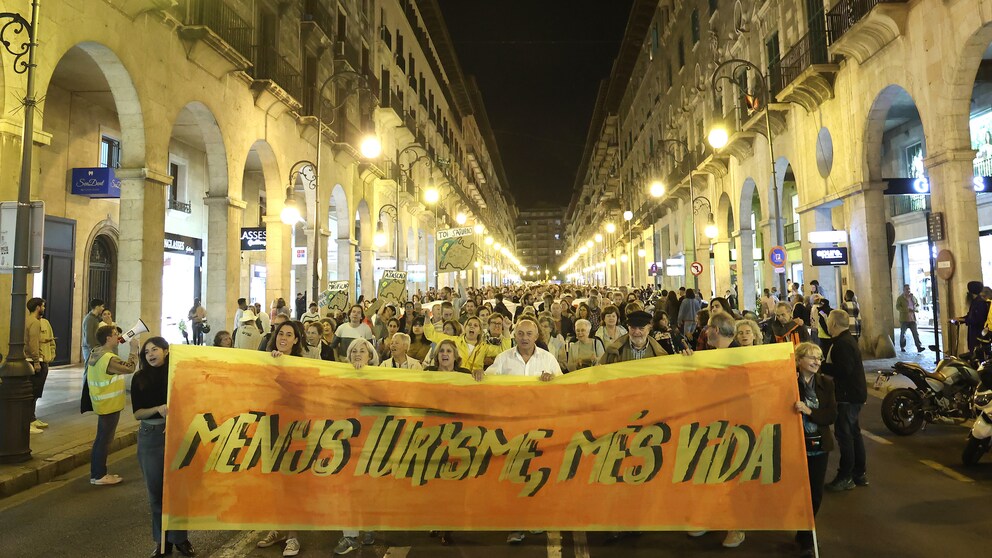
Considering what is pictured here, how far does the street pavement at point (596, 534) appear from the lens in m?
4.86

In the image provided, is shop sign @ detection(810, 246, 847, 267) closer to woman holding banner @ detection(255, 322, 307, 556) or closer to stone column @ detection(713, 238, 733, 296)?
stone column @ detection(713, 238, 733, 296)

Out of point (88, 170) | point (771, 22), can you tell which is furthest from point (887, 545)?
point (771, 22)

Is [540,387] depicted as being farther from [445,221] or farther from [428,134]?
[445,221]

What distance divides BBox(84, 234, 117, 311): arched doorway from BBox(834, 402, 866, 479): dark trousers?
19462 mm

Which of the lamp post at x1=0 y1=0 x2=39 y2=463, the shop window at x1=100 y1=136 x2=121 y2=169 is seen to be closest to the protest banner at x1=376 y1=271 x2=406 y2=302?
the shop window at x1=100 y1=136 x2=121 y2=169

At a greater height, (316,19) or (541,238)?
(541,238)

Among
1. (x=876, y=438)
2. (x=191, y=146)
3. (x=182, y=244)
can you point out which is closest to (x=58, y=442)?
(x=876, y=438)

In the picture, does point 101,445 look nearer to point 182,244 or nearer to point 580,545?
point 580,545

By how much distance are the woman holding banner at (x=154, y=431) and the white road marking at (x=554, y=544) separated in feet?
9.84

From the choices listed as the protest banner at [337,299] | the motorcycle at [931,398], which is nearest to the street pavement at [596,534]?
the motorcycle at [931,398]

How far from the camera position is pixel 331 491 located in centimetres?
486

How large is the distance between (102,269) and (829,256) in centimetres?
2222

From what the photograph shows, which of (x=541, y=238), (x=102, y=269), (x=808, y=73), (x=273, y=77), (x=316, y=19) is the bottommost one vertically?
(x=102, y=269)

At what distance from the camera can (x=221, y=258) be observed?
17.3m
